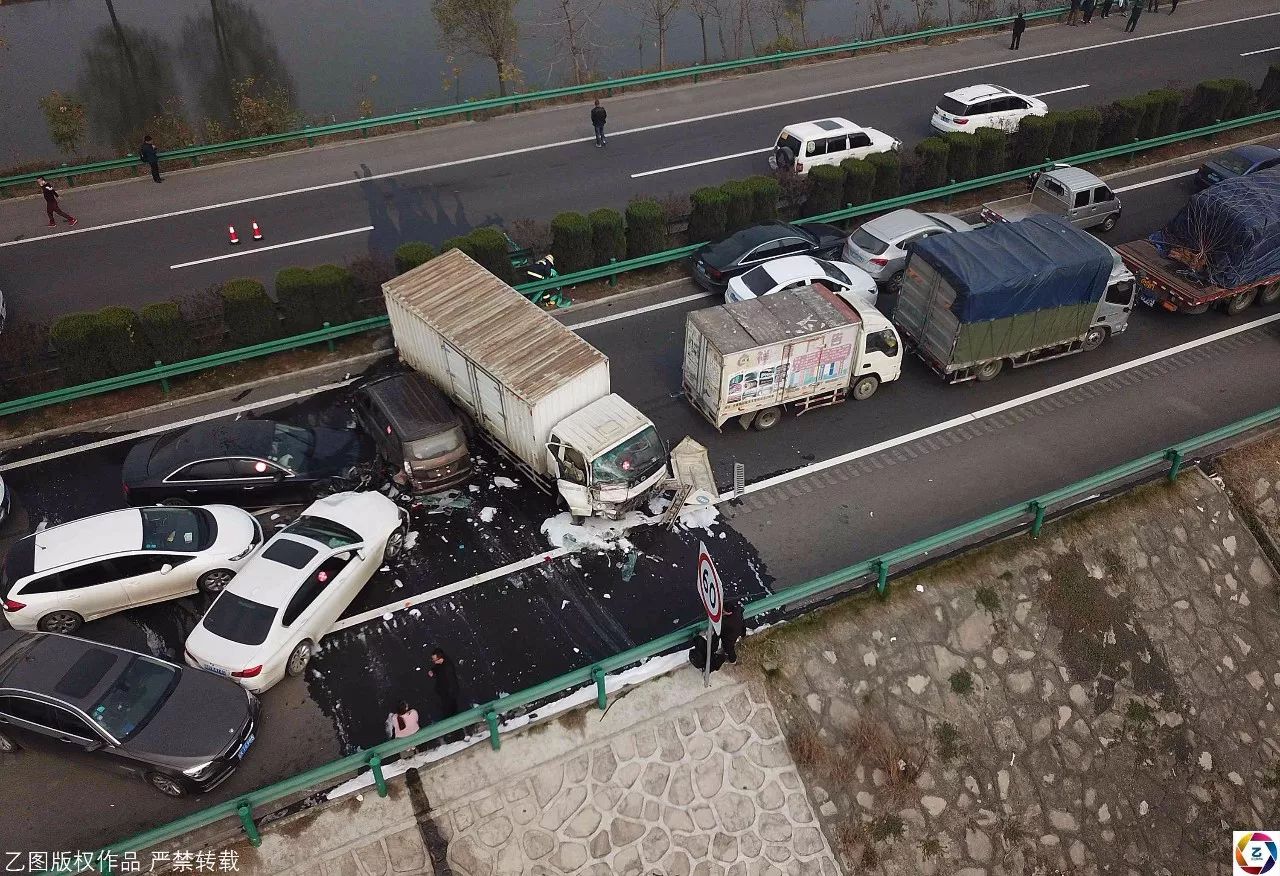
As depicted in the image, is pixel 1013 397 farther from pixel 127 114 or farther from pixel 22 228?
pixel 127 114

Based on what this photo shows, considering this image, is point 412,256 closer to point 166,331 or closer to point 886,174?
point 166,331

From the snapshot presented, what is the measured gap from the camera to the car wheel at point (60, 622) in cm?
1199

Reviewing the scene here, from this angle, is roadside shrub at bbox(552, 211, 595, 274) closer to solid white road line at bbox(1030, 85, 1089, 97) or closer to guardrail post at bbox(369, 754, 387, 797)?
guardrail post at bbox(369, 754, 387, 797)

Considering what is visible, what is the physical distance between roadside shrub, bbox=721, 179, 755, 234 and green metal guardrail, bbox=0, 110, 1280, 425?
1.08 meters

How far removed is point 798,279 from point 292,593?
11.4m

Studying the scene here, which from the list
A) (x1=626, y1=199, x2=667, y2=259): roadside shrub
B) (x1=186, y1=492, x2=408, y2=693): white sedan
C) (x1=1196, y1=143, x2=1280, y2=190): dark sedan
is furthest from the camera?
(x1=1196, y1=143, x2=1280, y2=190): dark sedan

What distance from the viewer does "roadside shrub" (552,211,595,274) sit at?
62.5 ft

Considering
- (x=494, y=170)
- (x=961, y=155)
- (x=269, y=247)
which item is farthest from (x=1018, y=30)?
(x=269, y=247)

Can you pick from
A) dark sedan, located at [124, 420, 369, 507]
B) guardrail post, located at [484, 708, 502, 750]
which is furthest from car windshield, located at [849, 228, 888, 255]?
guardrail post, located at [484, 708, 502, 750]

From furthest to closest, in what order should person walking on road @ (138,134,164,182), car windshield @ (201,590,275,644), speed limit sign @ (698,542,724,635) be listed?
person walking on road @ (138,134,164,182) < car windshield @ (201,590,275,644) < speed limit sign @ (698,542,724,635)

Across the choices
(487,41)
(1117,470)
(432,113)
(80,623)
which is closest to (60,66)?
(487,41)

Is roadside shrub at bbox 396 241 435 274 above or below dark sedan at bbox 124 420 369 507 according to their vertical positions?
above

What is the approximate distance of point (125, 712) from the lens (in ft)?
33.6

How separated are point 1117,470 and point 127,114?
122ft
